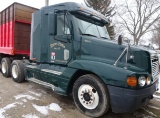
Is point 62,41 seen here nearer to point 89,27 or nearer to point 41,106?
point 89,27

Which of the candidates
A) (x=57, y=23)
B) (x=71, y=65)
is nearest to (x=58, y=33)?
(x=57, y=23)

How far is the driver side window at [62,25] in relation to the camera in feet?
14.6

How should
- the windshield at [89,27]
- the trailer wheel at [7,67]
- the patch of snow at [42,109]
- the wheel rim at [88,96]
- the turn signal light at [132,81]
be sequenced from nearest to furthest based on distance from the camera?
the turn signal light at [132,81]
the wheel rim at [88,96]
the patch of snow at [42,109]
the windshield at [89,27]
the trailer wheel at [7,67]

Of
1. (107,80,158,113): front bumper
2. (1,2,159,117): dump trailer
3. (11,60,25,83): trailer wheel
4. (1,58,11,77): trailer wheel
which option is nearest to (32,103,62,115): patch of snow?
(1,2,159,117): dump trailer

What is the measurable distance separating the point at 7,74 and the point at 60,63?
3687 mm

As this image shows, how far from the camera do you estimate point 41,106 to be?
429 centimetres

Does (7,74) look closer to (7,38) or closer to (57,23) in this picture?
(7,38)

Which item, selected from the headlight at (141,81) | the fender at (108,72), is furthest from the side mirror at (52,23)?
the headlight at (141,81)

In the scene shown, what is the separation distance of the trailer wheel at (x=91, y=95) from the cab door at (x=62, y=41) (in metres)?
0.82

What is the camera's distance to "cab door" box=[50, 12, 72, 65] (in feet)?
14.5

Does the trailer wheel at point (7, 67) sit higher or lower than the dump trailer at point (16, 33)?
lower

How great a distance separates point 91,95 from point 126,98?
821mm

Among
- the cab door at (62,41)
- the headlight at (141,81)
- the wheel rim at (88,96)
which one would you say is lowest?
the wheel rim at (88,96)

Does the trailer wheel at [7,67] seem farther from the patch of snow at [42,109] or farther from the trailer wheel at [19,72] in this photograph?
the patch of snow at [42,109]
